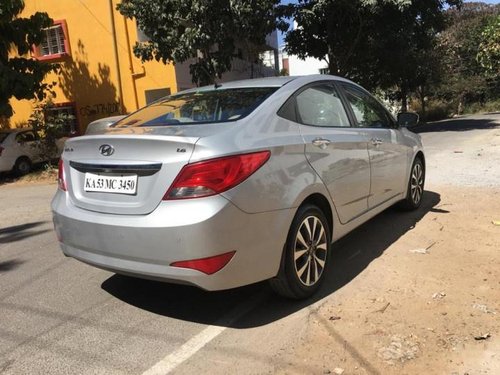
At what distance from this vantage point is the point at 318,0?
1911 cm

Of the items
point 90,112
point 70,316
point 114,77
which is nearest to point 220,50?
point 114,77

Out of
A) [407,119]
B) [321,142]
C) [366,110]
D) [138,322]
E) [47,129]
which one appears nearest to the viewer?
[138,322]

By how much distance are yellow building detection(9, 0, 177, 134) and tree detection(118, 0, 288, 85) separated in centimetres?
192

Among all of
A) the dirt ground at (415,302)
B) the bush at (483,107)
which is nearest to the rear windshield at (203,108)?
the dirt ground at (415,302)

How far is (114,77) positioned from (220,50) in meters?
4.85

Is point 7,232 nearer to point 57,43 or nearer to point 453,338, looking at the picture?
point 453,338

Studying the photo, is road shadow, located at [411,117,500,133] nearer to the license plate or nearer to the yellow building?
the yellow building

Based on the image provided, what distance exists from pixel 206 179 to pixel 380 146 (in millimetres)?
2539

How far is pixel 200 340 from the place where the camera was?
353 cm

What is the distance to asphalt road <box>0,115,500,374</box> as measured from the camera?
328 cm

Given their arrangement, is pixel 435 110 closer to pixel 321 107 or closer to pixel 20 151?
pixel 20 151

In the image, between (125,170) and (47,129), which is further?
(47,129)

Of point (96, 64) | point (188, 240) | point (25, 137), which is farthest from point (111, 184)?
point (96, 64)

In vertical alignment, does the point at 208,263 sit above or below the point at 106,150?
below
